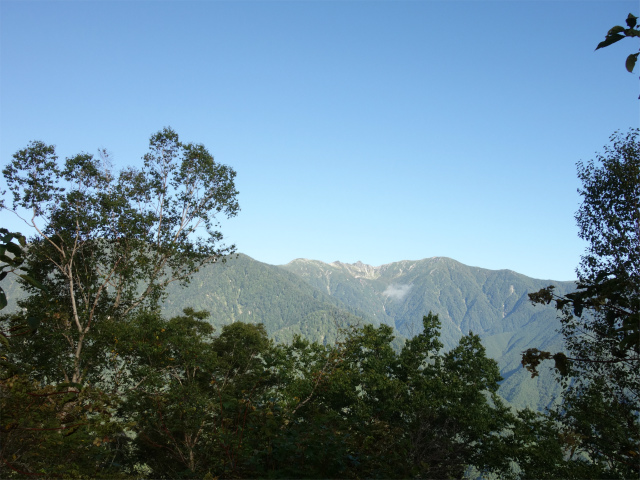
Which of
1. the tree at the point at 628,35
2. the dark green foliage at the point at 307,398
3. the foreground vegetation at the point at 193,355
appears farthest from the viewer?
the foreground vegetation at the point at 193,355

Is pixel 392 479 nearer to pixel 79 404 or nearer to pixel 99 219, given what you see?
Answer: pixel 79 404

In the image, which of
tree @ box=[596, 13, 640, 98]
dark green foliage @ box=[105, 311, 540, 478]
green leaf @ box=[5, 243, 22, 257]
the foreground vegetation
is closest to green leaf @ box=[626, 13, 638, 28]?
tree @ box=[596, 13, 640, 98]

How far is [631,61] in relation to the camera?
2363 millimetres

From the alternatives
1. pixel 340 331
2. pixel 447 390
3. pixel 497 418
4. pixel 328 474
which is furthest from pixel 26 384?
pixel 497 418

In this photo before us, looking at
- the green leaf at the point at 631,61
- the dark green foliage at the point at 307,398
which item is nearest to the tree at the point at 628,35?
the green leaf at the point at 631,61

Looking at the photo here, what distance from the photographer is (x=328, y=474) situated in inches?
187

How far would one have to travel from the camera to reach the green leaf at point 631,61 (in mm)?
2330

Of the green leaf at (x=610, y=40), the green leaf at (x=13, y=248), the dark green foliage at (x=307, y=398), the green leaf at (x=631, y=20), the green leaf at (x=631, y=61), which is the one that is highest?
the green leaf at (x=631, y=20)

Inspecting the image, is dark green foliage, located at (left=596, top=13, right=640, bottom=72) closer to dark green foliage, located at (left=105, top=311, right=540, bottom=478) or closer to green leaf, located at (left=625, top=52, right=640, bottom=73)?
green leaf, located at (left=625, top=52, right=640, bottom=73)

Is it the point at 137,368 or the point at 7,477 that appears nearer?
the point at 7,477

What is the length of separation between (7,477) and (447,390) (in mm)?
26157

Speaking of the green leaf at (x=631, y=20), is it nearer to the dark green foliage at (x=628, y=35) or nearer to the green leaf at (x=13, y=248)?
the dark green foliage at (x=628, y=35)

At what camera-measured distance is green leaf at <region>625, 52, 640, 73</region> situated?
2330 millimetres

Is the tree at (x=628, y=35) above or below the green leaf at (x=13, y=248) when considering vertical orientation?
above
